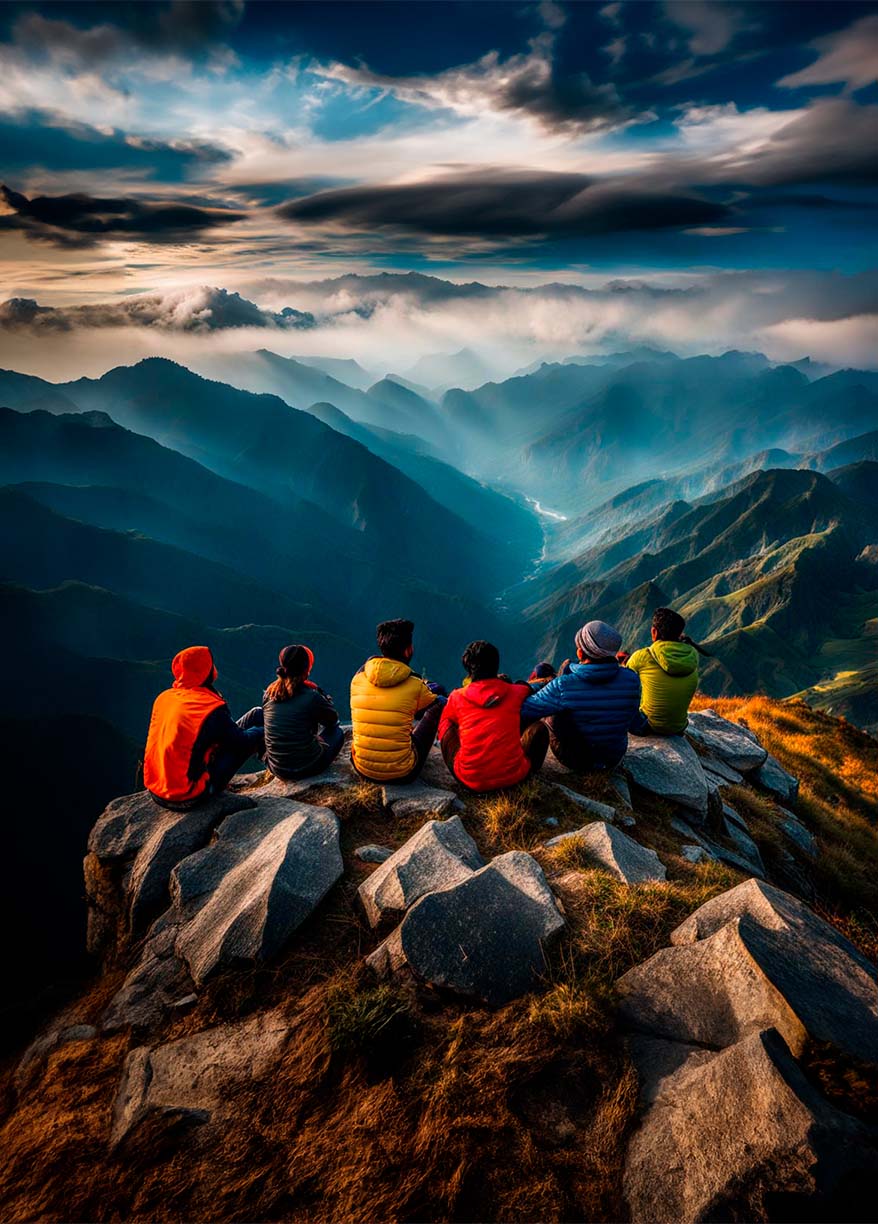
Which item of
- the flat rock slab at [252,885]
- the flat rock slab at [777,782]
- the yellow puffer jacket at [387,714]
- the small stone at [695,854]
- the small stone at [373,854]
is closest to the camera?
the flat rock slab at [252,885]

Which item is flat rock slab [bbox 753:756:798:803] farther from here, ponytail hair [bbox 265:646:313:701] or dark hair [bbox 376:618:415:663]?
ponytail hair [bbox 265:646:313:701]

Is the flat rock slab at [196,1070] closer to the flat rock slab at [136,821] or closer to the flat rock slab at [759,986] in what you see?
the flat rock slab at [759,986]

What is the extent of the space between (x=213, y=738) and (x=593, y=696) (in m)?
6.74

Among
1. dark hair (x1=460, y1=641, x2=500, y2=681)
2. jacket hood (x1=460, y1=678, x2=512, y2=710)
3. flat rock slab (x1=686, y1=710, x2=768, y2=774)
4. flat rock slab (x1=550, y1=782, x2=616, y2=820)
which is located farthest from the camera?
flat rock slab (x1=686, y1=710, x2=768, y2=774)

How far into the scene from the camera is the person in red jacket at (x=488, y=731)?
936cm

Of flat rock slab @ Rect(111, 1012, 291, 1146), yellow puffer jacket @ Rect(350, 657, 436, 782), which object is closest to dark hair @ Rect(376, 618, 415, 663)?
yellow puffer jacket @ Rect(350, 657, 436, 782)

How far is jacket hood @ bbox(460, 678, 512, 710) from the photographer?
9.31 metres

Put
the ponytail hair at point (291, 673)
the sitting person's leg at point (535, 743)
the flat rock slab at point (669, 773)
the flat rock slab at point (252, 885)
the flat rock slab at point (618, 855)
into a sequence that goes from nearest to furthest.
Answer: the flat rock slab at point (252, 885) < the flat rock slab at point (618, 855) < the sitting person's leg at point (535, 743) < the ponytail hair at point (291, 673) < the flat rock slab at point (669, 773)

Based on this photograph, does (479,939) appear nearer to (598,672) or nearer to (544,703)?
(544,703)

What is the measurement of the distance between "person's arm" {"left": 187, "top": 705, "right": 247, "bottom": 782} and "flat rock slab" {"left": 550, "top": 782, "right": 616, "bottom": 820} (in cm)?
589

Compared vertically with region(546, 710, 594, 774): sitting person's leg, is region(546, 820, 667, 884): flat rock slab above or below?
above

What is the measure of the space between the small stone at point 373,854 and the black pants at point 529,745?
87.1 inches

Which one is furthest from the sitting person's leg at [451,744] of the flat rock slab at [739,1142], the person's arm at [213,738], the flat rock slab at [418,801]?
the flat rock slab at [739,1142]

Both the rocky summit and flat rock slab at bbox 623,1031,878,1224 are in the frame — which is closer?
flat rock slab at bbox 623,1031,878,1224
